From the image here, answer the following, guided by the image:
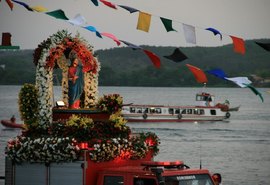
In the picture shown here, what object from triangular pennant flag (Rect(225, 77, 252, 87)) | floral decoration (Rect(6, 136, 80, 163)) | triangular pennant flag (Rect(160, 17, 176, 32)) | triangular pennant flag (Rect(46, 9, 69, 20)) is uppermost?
triangular pennant flag (Rect(46, 9, 69, 20))

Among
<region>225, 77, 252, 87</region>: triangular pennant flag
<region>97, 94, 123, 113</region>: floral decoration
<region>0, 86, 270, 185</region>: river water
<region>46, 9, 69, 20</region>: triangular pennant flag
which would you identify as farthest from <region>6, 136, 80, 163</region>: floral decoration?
<region>0, 86, 270, 185</region>: river water

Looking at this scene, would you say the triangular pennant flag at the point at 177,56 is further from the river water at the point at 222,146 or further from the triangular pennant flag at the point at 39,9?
the river water at the point at 222,146

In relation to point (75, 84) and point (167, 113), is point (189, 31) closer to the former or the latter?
point (75, 84)

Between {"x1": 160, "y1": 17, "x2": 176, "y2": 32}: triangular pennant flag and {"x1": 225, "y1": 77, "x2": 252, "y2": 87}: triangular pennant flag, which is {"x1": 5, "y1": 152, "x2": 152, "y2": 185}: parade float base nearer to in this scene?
{"x1": 160, "y1": 17, "x2": 176, "y2": 32}: triangular pennant flag

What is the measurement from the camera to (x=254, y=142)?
9100 centimetres

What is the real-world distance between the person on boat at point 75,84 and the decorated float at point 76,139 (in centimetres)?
2

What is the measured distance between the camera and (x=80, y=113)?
22.4 m

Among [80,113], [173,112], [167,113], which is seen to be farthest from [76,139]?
[173,112]

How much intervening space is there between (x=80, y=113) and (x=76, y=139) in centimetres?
165

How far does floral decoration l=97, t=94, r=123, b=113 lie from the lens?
22609 mm

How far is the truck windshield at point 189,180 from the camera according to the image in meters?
19.0

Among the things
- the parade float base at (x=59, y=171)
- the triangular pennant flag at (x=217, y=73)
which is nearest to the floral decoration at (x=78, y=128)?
the parade float base at (x=59, y=171)

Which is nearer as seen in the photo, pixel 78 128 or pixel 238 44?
pixel 238 44

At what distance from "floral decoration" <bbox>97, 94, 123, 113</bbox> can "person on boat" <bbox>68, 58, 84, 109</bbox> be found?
85 cm
